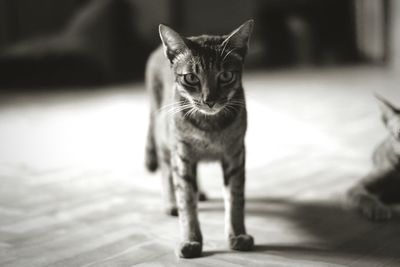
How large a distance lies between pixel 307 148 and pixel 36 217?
1549mm

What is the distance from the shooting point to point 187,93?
185cm

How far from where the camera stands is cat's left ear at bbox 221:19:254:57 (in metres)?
1.85

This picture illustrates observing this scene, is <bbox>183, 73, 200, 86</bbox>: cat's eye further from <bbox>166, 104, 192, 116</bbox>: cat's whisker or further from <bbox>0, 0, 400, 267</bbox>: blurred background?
<bbox>0, 0, 400, 267</bbox>: blurred background

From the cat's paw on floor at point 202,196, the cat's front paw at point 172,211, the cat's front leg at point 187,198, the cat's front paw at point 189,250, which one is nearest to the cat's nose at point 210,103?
the cat's front leg at point 187,198

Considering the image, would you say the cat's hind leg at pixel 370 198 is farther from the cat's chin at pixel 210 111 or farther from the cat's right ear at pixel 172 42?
the cat's right ear at pixel 172 42

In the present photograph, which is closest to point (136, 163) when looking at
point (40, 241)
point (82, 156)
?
point (82, 156)

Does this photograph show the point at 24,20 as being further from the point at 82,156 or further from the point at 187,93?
the point at 187,93

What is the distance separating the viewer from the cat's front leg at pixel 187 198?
189 cm

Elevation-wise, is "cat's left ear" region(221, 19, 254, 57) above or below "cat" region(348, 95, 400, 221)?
above

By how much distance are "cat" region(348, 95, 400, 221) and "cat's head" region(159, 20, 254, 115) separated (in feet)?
2.04

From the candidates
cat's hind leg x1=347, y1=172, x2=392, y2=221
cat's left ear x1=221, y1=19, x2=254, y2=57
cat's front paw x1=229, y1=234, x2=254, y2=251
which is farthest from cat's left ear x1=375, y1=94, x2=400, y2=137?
cat's front paw x1=229, y1=234, x2=254, y2=251

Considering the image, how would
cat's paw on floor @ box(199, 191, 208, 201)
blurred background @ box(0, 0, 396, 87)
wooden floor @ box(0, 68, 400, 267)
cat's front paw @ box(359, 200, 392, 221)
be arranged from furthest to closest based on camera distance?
blurred background @ box(0, 0, 396, 87) → cat's paw on floor @ box(199, 191, 208, 201) → cat's front paw @ box(359, 200, 392, 221) → wooden floor @ box(0, 68, 400, 267)

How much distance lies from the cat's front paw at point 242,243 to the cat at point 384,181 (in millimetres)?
508

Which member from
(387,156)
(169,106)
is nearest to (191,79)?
(169,106)
